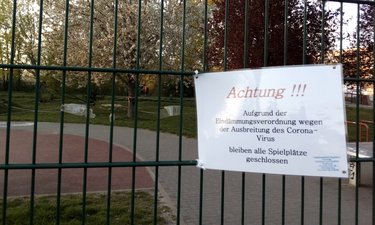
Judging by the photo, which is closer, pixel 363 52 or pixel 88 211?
pixel 88 211

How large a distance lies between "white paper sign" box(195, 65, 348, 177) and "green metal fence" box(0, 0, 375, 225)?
0.28 meters

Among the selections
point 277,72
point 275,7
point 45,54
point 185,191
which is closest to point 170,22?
point 45,54

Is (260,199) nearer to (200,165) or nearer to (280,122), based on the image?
Result: (200,165)

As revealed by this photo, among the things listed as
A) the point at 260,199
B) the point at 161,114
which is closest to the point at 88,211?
the point at 260,199

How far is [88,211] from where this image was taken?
6.04 metres

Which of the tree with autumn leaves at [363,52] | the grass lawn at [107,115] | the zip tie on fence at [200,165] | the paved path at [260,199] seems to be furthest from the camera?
the grass lawn at [107,115]

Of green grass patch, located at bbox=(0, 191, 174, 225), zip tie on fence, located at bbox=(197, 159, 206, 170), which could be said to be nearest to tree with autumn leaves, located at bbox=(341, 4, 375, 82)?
green grass patch, located at bbox=(0, 191, 174, 225)

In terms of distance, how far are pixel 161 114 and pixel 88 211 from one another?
39.1 ft

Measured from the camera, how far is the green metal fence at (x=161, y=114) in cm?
296

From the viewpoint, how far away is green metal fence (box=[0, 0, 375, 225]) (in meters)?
2.96

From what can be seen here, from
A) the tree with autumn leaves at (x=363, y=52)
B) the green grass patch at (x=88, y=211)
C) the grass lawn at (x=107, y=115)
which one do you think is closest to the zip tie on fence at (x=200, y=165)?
the green grass patch at (x=88, y=211)

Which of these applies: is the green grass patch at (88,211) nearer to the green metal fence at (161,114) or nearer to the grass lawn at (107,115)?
the green metal fence at (161,114)

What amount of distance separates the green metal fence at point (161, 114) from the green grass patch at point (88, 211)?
0.14 feet

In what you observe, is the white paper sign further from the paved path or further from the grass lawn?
the grass lawn
